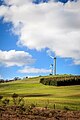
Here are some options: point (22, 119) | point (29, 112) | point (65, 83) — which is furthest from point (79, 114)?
Result: point (65, 83)

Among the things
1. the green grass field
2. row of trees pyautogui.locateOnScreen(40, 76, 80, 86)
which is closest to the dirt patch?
the green grass field

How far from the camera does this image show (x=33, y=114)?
3319 centimetres

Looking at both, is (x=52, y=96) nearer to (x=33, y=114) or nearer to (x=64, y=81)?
(x=33, y=114)

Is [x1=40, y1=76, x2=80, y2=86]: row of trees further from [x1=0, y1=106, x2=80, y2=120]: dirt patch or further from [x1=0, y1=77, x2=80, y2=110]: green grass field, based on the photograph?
[x1=0, y1=106, x2=80, y2=120]: dirt patch

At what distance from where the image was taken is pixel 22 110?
34406 mm

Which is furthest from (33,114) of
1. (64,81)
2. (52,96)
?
(64,81)

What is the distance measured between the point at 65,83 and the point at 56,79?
3.42 meters

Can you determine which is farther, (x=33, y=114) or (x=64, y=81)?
(x=64, y=81)

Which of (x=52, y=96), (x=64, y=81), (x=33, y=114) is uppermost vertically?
(x=64, y=81)

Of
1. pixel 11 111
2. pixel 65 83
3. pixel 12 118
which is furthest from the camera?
pixel 65 83

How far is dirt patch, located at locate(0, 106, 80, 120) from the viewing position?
31.1 m

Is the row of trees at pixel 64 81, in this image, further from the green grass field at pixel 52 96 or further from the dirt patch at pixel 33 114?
the dirt patch at pixel 33 114

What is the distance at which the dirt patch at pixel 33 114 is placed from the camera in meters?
31.1

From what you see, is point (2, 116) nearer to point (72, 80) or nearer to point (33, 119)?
point (33, 119)
